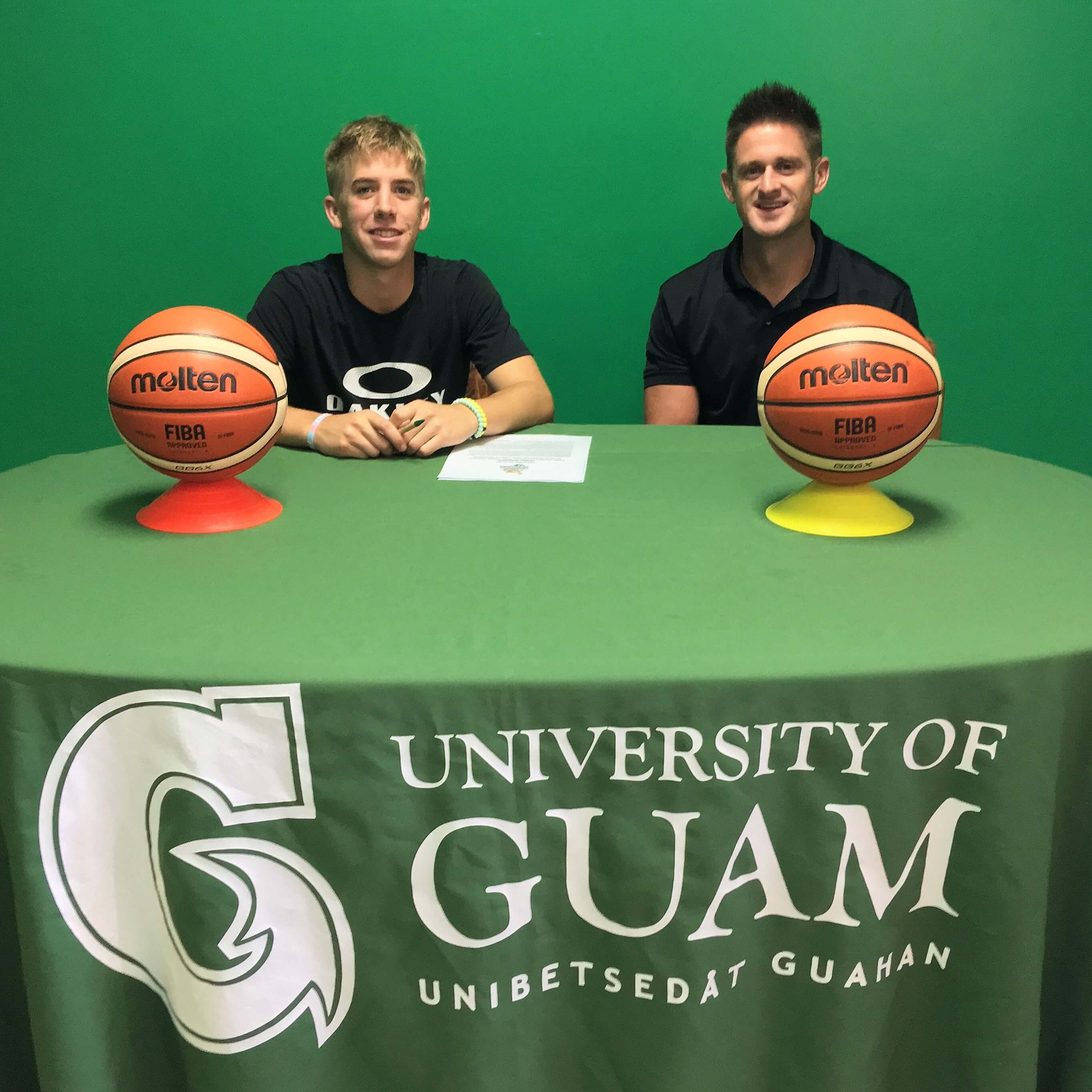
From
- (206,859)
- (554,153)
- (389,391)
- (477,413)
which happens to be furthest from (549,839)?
(554,153)

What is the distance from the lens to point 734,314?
→ 6.29 feet

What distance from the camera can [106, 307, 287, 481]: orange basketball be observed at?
98 centimetres

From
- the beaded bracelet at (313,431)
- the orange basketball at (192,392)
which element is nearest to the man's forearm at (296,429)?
the beaded bracelet at (313,431)

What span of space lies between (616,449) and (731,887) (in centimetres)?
81

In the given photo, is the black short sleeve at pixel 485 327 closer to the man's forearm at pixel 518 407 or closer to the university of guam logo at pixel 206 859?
the man's forearm at pixel 518 407

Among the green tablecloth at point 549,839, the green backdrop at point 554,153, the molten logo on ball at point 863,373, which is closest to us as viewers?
the green tablecloth at point 549,839

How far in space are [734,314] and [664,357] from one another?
7.0 inches

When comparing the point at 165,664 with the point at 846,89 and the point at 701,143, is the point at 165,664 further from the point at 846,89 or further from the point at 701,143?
the point at 846,89

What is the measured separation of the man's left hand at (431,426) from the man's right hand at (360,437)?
0.06 feet

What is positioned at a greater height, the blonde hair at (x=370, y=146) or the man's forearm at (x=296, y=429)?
the blonde hair at (x=370, y=146)

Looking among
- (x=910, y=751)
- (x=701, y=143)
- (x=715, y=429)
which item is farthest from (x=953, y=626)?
(x=701, y=143)

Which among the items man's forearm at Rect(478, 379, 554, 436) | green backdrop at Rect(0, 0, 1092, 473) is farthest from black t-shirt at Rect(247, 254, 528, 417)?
green backdrop at Rect(0, 0, 1092, 473)

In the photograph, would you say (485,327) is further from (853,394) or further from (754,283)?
(853,394)

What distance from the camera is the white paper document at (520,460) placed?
1255 millimetres
